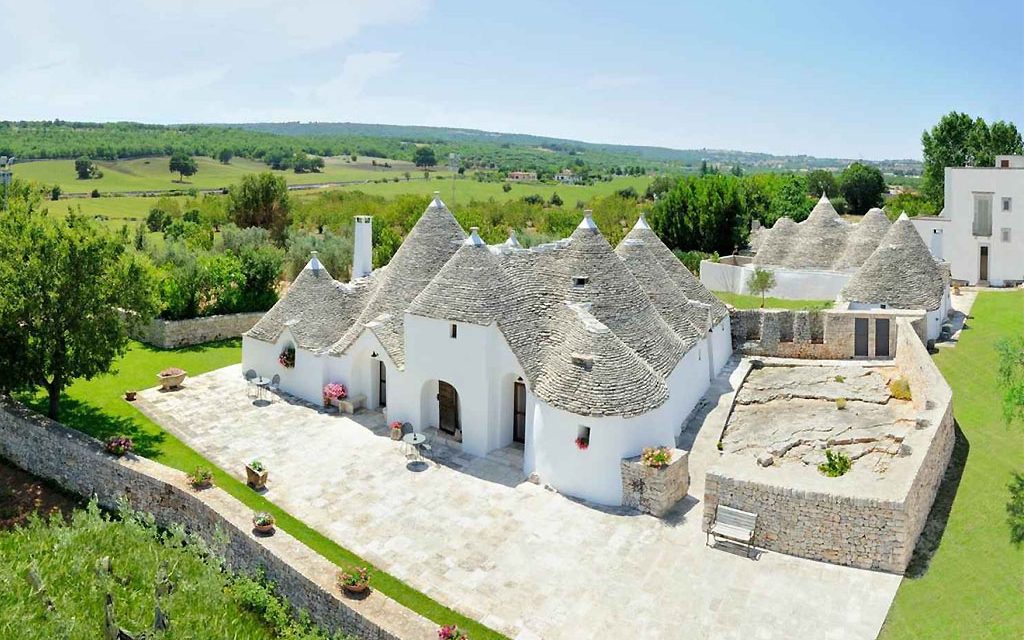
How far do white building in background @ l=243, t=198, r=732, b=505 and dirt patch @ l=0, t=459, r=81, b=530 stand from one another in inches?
321

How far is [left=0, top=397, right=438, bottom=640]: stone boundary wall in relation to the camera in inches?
551

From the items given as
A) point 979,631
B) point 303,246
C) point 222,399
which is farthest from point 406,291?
point 303,246

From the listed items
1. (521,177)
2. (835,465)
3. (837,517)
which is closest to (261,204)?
(835,465)

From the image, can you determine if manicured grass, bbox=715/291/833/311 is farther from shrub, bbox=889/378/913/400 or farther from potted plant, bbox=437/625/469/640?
potted plant, bbox=437/625/469/640

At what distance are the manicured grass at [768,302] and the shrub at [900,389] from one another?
1028 centimetres

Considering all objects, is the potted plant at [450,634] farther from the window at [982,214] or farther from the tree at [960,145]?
the tree at [960,145]

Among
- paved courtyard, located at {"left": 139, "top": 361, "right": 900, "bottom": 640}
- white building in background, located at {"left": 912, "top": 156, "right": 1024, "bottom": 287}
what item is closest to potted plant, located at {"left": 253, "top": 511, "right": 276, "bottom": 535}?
paved courtyard, located at {"left": 139, "top": 361, "right": 900, "bottom": 640}

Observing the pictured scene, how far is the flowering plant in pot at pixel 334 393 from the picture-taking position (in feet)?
82.8

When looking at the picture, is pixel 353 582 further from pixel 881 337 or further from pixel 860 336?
pixel 881 337

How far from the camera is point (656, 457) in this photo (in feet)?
60.3

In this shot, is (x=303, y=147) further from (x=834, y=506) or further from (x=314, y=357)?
(x=834, y=506)

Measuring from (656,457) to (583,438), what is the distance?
6.32 ft

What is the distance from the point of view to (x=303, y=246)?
47969 mm

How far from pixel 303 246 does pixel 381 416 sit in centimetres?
2606
